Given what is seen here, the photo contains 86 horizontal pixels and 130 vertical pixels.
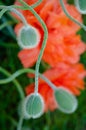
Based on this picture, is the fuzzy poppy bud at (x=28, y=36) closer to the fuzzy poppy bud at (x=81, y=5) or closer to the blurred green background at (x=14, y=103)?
the fuzzy poppy bud at (x=81, y=5)

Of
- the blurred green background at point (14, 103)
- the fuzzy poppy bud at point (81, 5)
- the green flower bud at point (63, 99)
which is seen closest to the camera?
the fuzzy poppy bud at point (81, 5)

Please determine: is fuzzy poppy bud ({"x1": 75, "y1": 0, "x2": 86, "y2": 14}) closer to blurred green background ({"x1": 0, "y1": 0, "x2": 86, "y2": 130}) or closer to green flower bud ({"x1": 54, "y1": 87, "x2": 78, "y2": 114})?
green flower bud ({"x1": 54, "y1": 87, "x2": 78, "y2": 114})

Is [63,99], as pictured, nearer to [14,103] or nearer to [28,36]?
[28,36]


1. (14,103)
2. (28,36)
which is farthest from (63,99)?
(14,103)

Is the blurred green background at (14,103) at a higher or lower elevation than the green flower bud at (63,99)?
lower

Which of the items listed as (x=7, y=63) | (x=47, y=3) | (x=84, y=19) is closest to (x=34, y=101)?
(x=47, y=3)

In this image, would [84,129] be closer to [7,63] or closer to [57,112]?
[57,112]

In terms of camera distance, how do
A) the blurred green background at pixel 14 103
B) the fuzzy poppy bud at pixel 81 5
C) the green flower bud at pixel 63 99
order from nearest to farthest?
the fuzzy poppy bud at pixel 81 5 → the green flower bud at pixel 63 99 → the blurred green background at pixel 14 103

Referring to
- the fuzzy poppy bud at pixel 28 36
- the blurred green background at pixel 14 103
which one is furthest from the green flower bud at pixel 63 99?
the blurred green background at pixel 14 103

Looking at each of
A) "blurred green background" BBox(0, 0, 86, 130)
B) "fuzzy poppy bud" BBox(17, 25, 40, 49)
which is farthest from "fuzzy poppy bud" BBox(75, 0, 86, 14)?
"blurred green background" BBox(0, 0, 86, 130)
